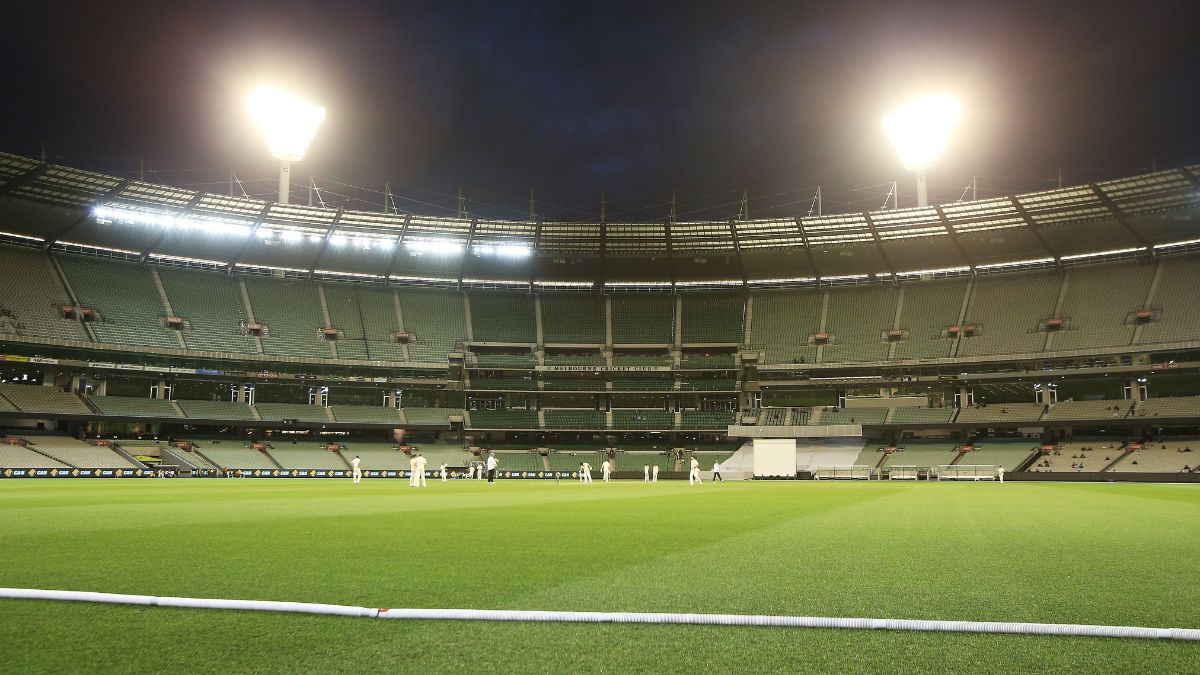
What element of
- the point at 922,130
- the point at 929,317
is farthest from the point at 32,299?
the point at 929,317

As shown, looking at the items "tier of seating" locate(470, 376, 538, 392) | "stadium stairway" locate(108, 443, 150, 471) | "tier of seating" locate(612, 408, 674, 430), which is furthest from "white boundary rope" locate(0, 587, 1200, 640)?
"tier of seating" locate(470, 376, 538, 392)

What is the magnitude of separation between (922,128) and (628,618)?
209 ft

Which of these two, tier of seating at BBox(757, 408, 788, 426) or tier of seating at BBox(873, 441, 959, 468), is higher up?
tier of seating at BBox(757, 408, 788, 426)

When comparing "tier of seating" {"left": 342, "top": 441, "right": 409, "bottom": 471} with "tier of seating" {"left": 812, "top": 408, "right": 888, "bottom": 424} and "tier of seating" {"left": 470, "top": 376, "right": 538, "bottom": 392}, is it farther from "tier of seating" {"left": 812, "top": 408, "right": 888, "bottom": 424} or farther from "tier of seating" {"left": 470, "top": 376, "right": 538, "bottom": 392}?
"tier of seating" {"left": 812, "top": 408, "right": 888, "bottom": 424}

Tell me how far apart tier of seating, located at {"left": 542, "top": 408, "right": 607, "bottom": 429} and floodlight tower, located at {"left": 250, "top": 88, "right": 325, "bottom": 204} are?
3067cm

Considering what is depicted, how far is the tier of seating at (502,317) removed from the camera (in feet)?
247

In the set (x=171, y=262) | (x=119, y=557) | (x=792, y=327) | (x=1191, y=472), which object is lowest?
(x=1191, y=472)

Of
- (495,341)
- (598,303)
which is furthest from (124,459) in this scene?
(598,303)

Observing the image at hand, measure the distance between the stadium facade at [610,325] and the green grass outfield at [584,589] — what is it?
2050 inches

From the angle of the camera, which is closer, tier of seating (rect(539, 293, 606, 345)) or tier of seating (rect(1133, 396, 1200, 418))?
tier of seating (rect(1133, 396, 1200, 418))

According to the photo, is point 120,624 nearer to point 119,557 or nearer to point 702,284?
point 119,557

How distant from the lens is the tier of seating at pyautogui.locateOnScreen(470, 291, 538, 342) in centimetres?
7519

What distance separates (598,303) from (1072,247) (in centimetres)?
4372

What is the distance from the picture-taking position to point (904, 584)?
21.3 ft
